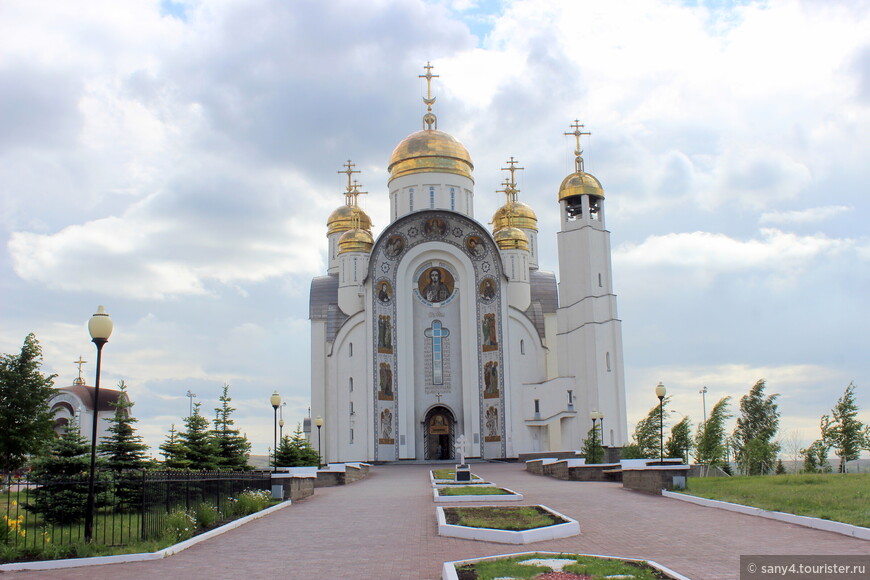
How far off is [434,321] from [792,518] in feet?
94.6

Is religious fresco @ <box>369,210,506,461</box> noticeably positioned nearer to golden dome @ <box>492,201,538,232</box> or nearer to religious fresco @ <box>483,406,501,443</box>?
religious fresco @ <box>483,406,501,443</box>

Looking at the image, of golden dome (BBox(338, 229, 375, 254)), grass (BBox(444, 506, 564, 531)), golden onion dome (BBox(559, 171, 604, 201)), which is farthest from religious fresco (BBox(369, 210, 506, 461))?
grass (BBox(444, 506, 564, 531))

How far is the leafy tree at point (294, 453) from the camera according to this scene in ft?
86.8

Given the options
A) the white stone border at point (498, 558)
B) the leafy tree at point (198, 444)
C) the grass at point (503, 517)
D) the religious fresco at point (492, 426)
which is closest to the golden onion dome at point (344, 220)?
the religious fresco at point (492, 426)

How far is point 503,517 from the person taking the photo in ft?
39.8

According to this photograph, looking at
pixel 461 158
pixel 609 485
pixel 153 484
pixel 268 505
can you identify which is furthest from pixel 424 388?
pixel 153 484

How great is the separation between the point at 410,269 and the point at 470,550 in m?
30.2

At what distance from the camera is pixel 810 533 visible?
34.3ft

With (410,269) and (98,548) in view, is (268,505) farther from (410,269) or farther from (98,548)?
(410,269)

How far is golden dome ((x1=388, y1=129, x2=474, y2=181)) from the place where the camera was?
42.3 m

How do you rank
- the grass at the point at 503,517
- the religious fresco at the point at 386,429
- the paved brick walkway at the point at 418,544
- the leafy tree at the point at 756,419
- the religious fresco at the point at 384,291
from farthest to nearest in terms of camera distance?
the religious fresco at the point at 384,291 < the religious fresco at the point at 386,429 < the leafy tree at the point at 756,419 < the grass at the point at 503,517 < the paved brick walkway at the point at 418,544

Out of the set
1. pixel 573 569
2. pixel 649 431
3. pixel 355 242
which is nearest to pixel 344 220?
pixel 355 242

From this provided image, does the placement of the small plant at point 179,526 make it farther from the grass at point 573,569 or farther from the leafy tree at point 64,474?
the grass at point 573,569

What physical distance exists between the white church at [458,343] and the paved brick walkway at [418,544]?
2176 centimetres
